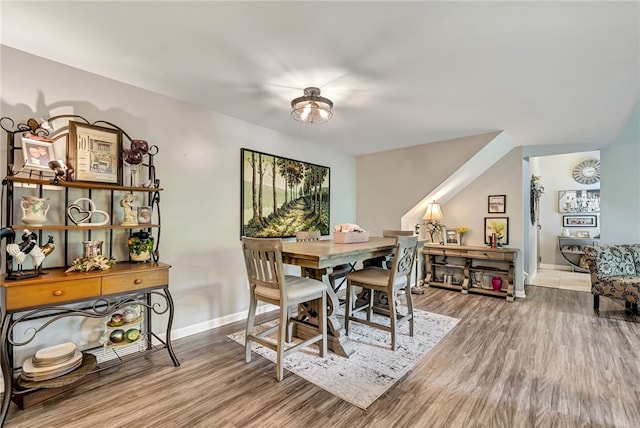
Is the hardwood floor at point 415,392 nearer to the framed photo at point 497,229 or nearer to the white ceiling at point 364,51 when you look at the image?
the framed photo at point 497,229

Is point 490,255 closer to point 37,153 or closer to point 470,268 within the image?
point 470,268

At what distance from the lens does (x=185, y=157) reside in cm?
289

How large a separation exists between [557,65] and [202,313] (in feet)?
12.2

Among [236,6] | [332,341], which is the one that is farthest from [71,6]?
[332,341]

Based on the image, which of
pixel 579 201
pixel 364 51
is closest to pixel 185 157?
pixel 364 51

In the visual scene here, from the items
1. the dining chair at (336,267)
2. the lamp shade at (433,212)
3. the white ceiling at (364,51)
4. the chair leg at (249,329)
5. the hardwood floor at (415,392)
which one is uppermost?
the white ceiling at (364,51)

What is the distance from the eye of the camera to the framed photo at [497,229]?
4.46 m

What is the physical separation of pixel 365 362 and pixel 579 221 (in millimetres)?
6493

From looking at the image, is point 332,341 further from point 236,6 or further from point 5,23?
point 5,23

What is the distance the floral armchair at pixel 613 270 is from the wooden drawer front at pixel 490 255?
2.93 feet

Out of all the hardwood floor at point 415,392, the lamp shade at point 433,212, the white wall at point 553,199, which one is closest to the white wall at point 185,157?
the hardwood floor at point 415,392

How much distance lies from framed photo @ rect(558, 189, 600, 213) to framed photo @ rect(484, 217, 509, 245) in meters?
3.04

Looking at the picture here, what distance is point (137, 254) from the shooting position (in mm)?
2365

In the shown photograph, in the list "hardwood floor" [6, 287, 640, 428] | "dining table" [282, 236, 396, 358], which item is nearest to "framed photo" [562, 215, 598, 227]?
"hardwood floor" [6, 287, 640, 428]
